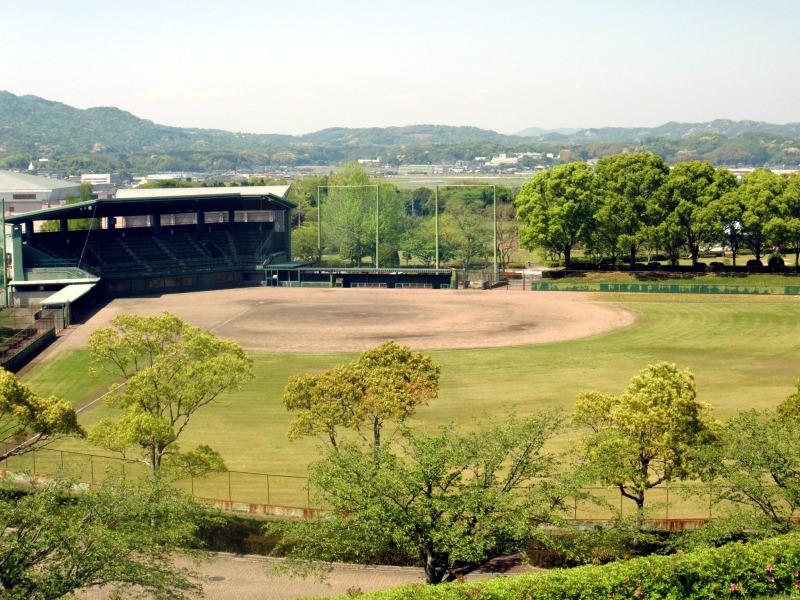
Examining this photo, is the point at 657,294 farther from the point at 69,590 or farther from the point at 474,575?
the point at 69,590

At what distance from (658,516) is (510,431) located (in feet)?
40.2

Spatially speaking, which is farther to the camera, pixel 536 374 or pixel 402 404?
pixel 536 374

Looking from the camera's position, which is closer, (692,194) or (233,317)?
(233,317)

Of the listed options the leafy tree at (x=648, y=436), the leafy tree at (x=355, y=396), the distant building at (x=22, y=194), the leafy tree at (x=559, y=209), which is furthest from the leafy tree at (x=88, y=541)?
the distant building at (x=22, y=194)

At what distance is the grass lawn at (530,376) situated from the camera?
5791 centimetres

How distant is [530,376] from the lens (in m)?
73.6

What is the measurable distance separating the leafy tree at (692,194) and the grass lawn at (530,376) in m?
28.0

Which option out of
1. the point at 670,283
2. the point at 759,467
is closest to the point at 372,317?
the point at 670,283

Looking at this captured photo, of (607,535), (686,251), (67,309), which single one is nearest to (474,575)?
(607,535)

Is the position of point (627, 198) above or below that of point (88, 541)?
above

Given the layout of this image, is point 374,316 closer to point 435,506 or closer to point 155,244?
point 155,244

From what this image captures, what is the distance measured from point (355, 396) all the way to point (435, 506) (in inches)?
677

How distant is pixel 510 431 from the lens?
34.8 meters

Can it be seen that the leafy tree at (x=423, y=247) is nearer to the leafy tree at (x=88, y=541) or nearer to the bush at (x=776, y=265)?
the bush at (x=776, y=265)
